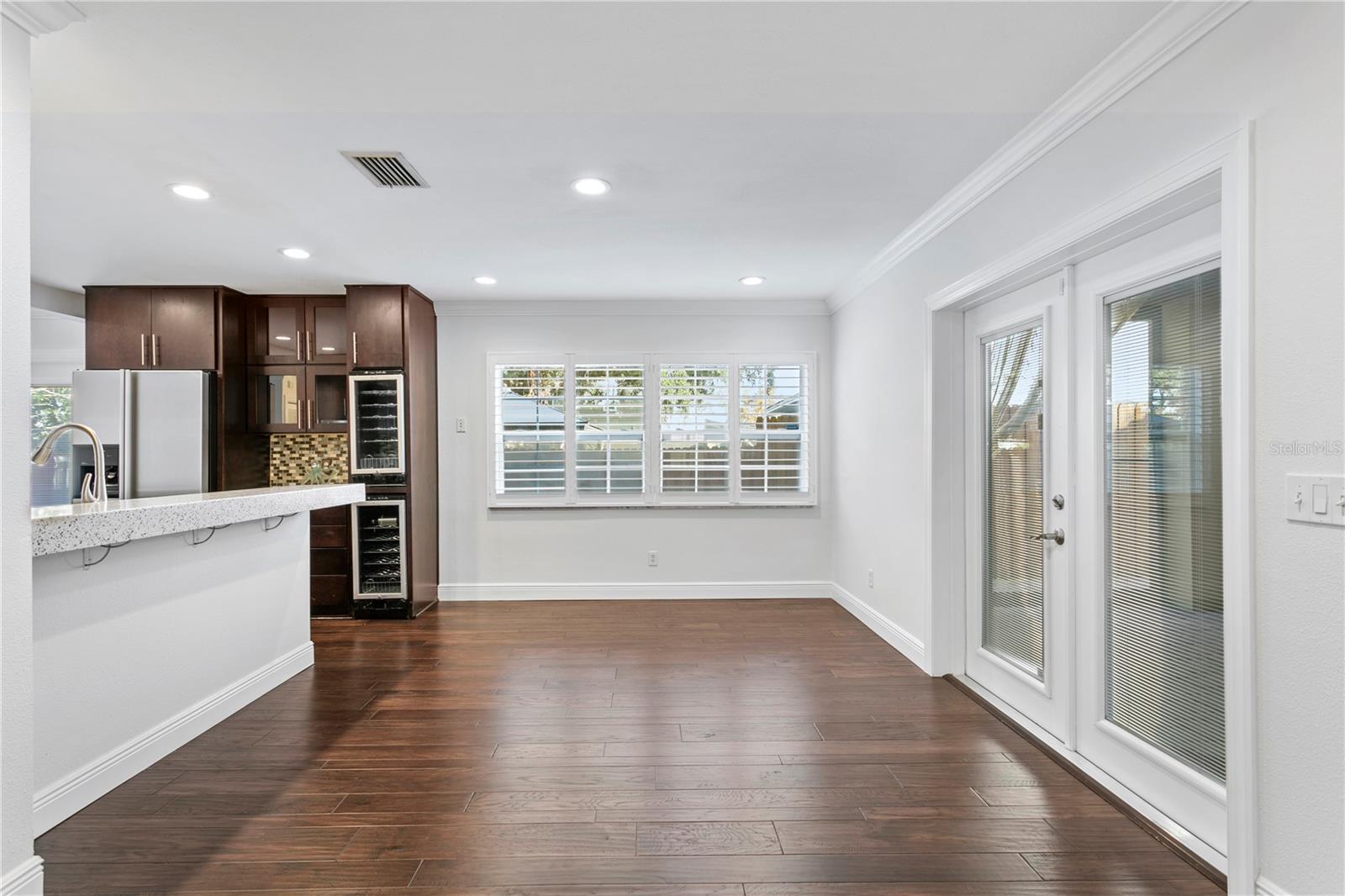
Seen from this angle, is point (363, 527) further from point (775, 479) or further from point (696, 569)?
point (775, 479)

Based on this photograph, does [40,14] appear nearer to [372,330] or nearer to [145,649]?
[145,649]

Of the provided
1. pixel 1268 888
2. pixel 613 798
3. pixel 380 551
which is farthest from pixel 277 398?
pixel 1268 888

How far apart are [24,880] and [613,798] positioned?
1644 mm

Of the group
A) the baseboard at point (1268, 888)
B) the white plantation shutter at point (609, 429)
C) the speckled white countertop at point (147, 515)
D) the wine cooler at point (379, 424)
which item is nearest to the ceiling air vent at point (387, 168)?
the speckled white countertop at point (147, 515)

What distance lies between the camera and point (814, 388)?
5828 mm

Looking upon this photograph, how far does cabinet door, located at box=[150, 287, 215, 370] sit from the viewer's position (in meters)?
5.11

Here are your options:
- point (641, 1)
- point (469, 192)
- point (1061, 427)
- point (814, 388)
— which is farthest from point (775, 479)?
point (641, 1)

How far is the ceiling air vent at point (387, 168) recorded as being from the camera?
9.32 ft

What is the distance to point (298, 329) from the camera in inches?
215

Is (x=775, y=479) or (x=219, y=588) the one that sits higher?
(x=775, y=479)

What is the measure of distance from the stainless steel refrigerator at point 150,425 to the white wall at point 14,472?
3.56 m

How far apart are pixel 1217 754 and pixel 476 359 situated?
524 cm

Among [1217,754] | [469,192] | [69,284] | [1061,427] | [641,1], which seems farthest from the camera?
[69,284]

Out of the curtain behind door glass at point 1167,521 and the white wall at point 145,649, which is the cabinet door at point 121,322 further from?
the curtain behind door glass at point 1167,521
